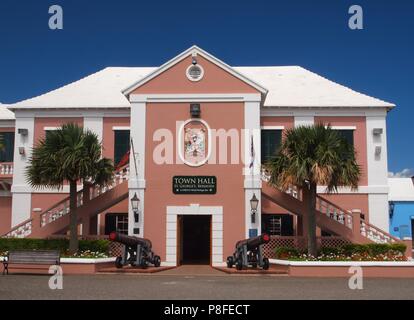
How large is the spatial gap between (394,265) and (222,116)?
8826 millimetres

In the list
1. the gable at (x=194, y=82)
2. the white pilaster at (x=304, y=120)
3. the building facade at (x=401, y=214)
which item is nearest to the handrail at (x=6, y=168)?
the gable at (x=194, y=82)

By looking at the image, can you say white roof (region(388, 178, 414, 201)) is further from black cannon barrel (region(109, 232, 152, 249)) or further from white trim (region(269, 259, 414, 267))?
black cannon barrel (region(109, 232, 152, 249))

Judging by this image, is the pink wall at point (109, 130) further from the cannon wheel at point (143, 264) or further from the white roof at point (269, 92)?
the cannon wheel at point (143, 264)

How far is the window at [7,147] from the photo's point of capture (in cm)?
2691

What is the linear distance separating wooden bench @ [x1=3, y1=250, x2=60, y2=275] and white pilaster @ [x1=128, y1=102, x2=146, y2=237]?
4.15m

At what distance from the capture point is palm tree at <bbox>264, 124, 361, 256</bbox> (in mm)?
19047

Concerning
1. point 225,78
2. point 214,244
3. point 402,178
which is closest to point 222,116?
point 225,78

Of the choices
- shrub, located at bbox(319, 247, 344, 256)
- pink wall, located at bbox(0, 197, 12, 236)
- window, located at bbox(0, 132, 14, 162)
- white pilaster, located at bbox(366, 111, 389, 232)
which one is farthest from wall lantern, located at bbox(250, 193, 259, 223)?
window, located at bbox(0, 132, 14, 162)

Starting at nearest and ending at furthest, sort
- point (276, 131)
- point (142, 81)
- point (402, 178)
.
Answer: point (142, 81) → point (276, 131) → point (402, 178)

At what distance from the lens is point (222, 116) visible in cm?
2209

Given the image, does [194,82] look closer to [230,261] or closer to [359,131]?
[230,261]

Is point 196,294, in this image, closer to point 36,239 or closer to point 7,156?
point 36,239

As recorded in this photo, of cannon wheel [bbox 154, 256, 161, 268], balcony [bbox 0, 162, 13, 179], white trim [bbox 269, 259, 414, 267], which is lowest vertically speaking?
cannon wheel [bbox 154, 256, 161, 268]

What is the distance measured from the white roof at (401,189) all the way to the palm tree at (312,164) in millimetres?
16546
